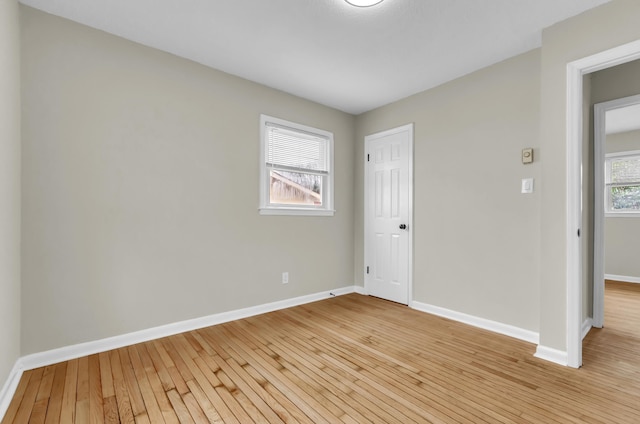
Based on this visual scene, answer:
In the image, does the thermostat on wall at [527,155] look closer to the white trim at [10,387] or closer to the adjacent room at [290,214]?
the adjacent room at [290,214]

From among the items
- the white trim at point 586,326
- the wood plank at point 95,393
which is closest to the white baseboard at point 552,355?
the white trim at point 586,326

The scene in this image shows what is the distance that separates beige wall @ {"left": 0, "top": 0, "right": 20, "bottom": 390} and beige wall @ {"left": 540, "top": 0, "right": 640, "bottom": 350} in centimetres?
365

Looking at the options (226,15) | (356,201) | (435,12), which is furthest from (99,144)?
(356,201)

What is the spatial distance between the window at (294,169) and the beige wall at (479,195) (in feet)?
3.70

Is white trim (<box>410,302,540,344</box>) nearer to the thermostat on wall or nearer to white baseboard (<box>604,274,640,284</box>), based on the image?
the thermostat on wall

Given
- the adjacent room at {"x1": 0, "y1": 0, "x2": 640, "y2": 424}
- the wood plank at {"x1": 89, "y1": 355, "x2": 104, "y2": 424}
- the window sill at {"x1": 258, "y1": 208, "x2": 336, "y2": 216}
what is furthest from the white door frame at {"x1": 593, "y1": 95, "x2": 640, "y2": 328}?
the wood plank at {"x1": 89, "y1": 355, "x2": 104, "y2": 424}

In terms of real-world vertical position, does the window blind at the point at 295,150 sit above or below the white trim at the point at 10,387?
above

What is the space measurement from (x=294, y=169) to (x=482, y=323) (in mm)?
2641

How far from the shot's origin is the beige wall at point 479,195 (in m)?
2.66

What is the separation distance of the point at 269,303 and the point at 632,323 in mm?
3818

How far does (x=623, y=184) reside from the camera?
527cm

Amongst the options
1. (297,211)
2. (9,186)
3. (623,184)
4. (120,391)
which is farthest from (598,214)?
(9,186)

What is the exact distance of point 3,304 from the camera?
1.73 metres

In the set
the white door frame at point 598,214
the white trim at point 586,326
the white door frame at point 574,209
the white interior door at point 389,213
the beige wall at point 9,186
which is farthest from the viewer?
the white interior door at point 389,213
